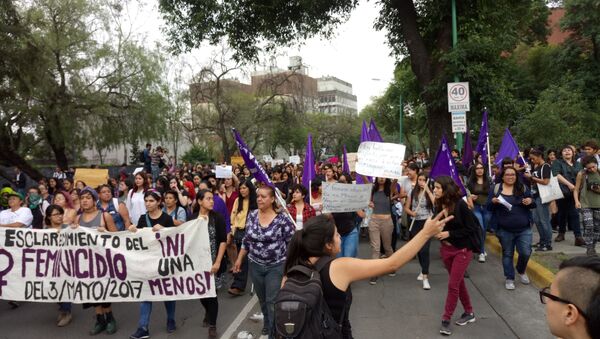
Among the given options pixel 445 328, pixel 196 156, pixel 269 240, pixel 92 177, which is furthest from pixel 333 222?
pixel 196 156

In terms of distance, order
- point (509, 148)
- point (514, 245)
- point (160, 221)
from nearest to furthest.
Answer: point (160, 221), point (514, 245), point (509, 148)

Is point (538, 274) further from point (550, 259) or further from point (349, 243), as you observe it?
point (349, 243)

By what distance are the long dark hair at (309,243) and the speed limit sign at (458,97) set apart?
9.51 metres

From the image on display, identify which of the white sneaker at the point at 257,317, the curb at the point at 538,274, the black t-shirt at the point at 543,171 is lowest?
the white sneaker at the point at 257,317

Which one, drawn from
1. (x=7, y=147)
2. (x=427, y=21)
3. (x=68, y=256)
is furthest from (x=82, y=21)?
(x=68, y=256)

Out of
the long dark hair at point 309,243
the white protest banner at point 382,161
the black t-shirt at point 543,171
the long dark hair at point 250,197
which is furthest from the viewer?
the black t-shirt at point 543,171

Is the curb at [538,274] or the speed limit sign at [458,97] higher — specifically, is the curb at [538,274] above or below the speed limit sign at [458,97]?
below

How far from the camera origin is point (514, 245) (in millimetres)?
6574

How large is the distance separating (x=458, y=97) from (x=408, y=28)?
8.64 feet

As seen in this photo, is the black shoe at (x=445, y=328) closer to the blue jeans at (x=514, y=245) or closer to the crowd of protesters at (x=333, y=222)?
the crowd of protesters at (x=333, y=222)

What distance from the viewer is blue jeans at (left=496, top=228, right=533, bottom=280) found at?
6.42 meters

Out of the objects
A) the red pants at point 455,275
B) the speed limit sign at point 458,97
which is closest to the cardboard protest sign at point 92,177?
the speed limit sign at point 458,97

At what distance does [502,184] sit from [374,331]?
2.79 meters

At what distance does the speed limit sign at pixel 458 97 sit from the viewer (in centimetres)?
1157
